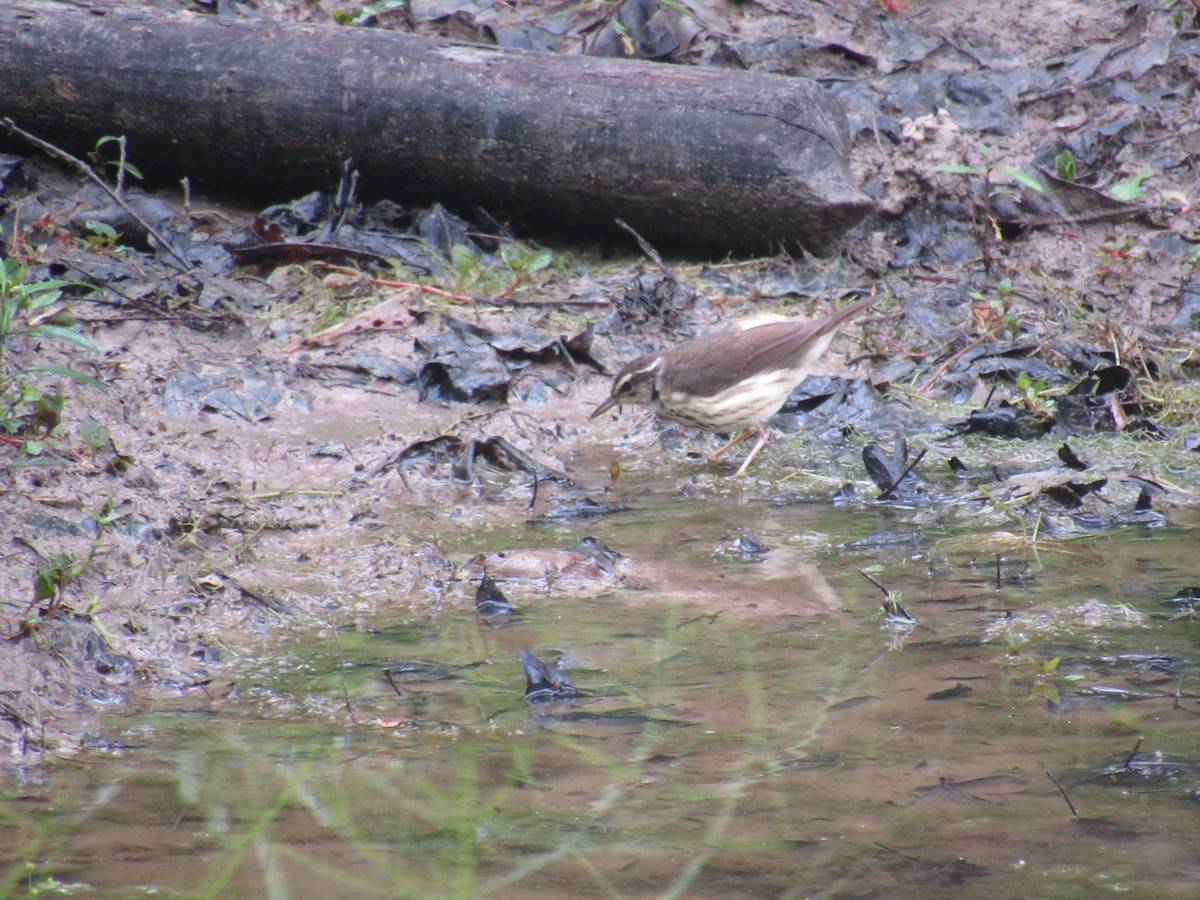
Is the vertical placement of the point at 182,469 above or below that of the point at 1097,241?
below

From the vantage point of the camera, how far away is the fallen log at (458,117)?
25.4ft

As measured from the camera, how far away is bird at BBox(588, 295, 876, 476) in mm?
6484

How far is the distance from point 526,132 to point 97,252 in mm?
2642

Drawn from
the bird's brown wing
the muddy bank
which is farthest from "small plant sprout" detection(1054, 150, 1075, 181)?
the bird's brown wing

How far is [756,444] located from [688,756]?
3705mm

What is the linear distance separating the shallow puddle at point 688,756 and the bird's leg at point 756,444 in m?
1.73

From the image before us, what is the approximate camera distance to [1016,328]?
7.36 meters

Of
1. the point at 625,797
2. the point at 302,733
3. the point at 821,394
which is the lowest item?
the point at 821,394

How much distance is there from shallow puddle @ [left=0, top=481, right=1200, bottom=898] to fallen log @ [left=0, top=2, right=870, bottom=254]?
12.6 feet

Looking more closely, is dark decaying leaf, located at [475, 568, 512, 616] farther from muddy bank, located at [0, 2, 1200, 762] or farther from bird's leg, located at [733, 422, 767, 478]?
bird's leg, located at [733, 422, 767, 478]

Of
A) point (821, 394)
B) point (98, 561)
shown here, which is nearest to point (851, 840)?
point (98, 561)

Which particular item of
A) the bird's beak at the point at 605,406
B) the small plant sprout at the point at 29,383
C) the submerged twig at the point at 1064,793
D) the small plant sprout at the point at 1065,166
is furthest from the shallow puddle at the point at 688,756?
the small plant sprout at the point at 1065,166

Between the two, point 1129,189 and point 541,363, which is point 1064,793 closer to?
point 541,363

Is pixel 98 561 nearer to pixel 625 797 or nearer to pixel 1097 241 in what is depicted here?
pixel 625 797
